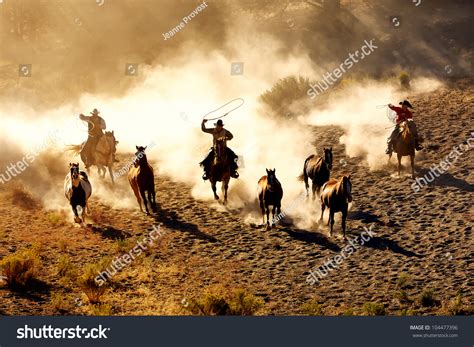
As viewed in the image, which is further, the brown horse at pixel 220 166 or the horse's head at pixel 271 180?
the brown horse at pixel 220 166

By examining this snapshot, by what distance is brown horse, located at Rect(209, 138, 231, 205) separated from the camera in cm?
2558

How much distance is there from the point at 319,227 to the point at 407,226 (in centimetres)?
243

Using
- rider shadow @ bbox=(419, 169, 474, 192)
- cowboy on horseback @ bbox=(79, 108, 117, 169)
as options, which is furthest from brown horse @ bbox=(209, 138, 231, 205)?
rider shadow @ bbox=(419, 169, 474, 192)

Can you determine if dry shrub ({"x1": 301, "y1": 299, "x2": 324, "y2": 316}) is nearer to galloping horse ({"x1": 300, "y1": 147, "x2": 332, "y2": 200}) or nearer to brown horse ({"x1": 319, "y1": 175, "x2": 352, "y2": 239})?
brown horse ({"x1": 319, "y1": 175, "x2": 352, "y2": 239})

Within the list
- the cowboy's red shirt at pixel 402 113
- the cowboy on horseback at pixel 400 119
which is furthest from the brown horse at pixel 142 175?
the cowboy's red shirt at pixel 402 113

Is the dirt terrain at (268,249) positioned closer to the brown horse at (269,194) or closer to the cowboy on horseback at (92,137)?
the brown horse at (269,194)

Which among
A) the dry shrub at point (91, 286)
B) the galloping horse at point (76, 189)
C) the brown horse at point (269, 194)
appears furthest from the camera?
the galloping horse at point (76, 189)

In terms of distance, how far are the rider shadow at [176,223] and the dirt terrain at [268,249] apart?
3 cm

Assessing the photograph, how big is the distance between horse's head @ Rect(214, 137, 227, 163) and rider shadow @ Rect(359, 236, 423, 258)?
18.3ft

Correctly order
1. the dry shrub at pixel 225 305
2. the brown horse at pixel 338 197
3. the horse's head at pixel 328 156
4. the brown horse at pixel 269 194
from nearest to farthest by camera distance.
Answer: the dry shrub at pixel 225 305 < the brown horse at pixel 338 197 < the brown horse at pixel 269 194 < the horse's head at pixel 328 156

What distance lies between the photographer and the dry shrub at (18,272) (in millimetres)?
20625

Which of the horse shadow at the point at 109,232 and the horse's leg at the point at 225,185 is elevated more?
the horse's leg at the point at 225,185

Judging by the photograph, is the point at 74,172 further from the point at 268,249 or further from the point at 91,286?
the point at 268,249

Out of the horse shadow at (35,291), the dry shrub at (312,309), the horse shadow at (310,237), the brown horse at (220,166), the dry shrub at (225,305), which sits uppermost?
the brown horse at (220,166)
